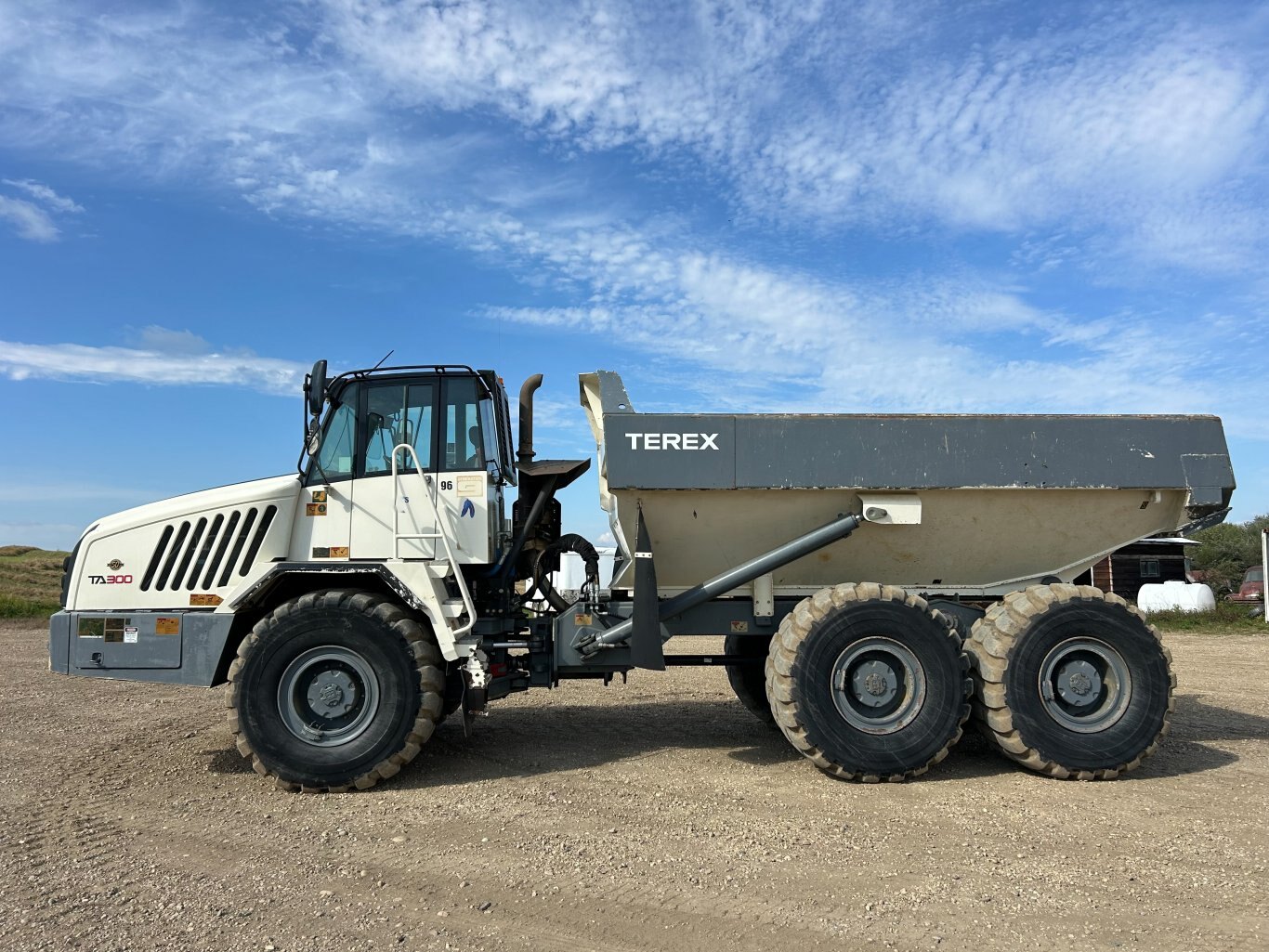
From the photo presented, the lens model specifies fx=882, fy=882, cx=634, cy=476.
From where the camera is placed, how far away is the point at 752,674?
826 centimetres

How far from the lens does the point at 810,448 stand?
6723 mm

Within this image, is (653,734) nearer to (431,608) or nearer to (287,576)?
(431,608)

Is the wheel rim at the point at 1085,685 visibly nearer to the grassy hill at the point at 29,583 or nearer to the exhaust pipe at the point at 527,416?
the exhaust pipe at the point at 527,416

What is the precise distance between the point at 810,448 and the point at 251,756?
15.3 feet

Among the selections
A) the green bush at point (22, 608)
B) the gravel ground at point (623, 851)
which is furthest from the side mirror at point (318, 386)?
the green bush at point (22, 608)

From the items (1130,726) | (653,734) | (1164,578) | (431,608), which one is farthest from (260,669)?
(1164,578)

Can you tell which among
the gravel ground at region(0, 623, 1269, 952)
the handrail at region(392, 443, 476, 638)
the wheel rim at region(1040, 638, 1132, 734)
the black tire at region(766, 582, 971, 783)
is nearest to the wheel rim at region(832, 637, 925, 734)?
the black tire at region(766, 582, 971, 783)

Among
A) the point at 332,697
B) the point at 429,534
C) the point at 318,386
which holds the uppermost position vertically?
the point at 318,386

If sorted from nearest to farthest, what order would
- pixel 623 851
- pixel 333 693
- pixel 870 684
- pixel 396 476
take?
A: 1. pixel 623 851
2. pixel 333 693
3. pixel 870 684
4. pixel 396 476

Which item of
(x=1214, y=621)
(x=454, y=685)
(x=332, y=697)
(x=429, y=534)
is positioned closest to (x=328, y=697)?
(x=332, y=697)

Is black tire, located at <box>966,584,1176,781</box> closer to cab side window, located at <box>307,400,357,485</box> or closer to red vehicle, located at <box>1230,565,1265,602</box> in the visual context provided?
cab side window, located at <box>307,400,357,485</box>

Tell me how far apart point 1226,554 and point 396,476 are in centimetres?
4491

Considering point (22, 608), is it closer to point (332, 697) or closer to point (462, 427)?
point (332, 697)

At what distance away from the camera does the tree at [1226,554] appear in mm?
38875
